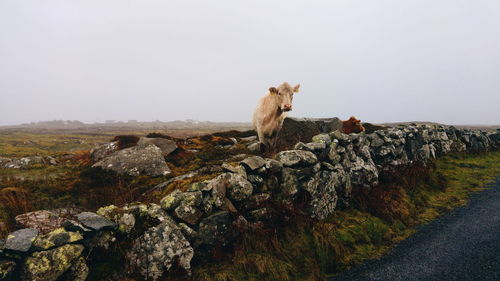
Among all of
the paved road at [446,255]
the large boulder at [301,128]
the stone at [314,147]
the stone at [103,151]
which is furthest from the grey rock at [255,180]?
the large boulder at [301,128]

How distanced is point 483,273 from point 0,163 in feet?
67.3

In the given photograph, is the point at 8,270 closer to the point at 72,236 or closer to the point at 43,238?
the point at 43,238

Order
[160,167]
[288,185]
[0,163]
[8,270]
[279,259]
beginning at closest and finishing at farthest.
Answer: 1. [8,270]
2. [279,259]
3. [288,185]
4. [160,167]
5. [0,163]

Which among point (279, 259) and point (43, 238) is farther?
point (279, 259)

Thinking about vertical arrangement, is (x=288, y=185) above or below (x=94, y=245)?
above

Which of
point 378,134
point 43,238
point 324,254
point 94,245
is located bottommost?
point 324,254

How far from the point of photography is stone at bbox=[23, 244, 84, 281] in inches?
136

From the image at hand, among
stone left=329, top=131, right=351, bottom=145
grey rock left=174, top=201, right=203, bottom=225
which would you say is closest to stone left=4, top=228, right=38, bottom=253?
grey rock left=174, top=201, right=203, bottom=225

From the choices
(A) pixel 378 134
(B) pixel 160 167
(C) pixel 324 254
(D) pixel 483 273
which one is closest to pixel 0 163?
(B) pixel 160 167

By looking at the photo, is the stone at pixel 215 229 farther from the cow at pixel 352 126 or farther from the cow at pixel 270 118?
the cow at pixel 352 126

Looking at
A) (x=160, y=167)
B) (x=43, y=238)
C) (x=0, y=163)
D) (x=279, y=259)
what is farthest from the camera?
(x=0, y=163)

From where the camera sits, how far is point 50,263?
3572mm

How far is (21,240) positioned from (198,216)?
2.59 metres

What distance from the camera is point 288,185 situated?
20.9 ft
